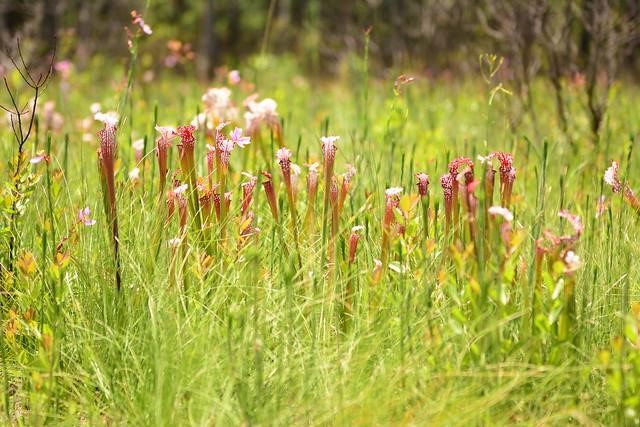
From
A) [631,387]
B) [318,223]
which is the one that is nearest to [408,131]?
[318,223]

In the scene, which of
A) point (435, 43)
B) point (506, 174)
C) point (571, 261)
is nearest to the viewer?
point (571, 261)

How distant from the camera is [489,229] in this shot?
2012mm

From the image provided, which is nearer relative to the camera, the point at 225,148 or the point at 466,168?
the point at 466,168

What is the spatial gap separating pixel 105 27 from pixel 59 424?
15.9m

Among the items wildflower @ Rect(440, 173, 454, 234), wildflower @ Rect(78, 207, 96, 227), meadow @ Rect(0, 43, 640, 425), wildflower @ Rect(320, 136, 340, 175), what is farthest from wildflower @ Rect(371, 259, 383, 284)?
wildflower @ Rect(78, 207, 96, 227)

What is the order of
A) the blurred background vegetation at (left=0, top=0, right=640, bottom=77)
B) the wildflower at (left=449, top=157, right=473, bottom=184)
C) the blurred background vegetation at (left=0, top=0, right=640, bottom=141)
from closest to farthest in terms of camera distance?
the wildflower at (left=449, top=157, right=473, bottom=184)
the blurred background vegetation at (left=0, top=0, right=640, bottom=141)
the blurred background vegetation at (left=0, top=0, right=640, bottom=77)

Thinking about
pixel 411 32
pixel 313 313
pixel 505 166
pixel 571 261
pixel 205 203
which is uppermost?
pixel 411 32

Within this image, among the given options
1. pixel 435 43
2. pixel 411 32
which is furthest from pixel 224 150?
pixel 435 43

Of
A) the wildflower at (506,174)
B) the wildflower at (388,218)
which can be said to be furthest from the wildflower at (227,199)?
the wildflower at (506,174)

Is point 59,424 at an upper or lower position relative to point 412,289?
lower

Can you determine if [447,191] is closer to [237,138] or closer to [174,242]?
[237,138]

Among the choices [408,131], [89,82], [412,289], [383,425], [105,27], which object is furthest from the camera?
[105,27]

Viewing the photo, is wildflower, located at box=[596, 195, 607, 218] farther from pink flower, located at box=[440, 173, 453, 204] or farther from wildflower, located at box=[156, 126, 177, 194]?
wildflower, located at box=[156, 126, 177, 194]

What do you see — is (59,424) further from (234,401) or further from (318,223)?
(318,223)
